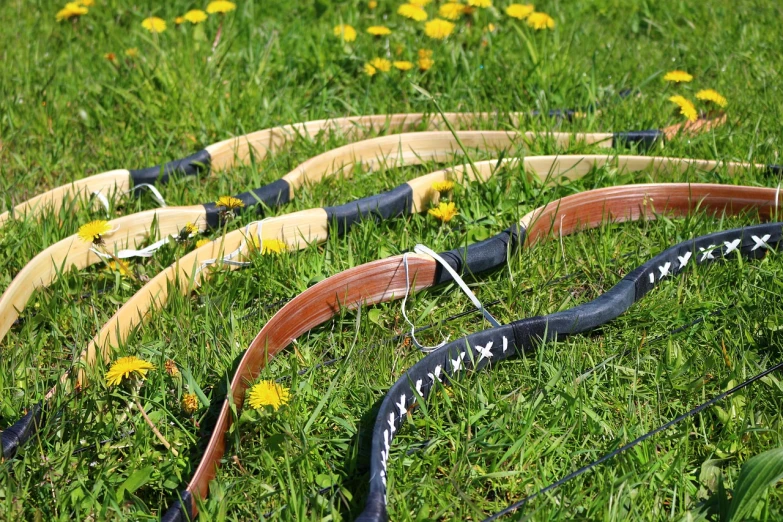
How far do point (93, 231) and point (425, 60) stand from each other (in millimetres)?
1667

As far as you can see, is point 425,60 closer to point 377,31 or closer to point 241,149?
point 377,31

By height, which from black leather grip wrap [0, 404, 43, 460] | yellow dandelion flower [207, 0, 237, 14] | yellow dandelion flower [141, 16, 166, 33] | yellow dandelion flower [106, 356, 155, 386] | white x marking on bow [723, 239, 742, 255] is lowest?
white x marking on bow [723, 239, 742, 255]

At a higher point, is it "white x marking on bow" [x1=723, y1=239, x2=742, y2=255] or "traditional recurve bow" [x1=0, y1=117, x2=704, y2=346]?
"traditional recurve bow" [x1=0, y1=117, x2=704, y2=346]

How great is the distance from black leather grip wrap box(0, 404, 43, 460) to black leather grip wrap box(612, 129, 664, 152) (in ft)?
6.95

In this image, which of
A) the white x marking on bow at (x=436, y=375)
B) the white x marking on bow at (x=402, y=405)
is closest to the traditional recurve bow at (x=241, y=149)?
the white x marking on bow at (x=436, y=375)

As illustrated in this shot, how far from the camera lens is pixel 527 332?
193 cm

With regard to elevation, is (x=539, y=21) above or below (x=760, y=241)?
above

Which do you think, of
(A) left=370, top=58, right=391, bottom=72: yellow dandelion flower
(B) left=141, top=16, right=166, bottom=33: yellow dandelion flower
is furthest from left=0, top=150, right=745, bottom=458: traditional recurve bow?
(B) left=141, top=16, right=166, bottom=33: yellow dandelion flower

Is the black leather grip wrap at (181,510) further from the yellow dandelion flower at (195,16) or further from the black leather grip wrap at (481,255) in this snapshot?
the yellow dandelion flower at (195,16)

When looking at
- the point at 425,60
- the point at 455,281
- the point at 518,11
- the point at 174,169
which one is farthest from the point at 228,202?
the point at 518,11

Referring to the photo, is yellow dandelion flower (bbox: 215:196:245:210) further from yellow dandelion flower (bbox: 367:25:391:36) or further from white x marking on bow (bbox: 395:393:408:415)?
yellow dandelion flower (bbox: 367:25:391:36)

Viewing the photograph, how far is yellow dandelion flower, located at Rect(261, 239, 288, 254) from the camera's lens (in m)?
2.23

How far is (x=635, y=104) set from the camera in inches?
125

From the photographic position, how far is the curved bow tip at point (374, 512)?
4.51ft
